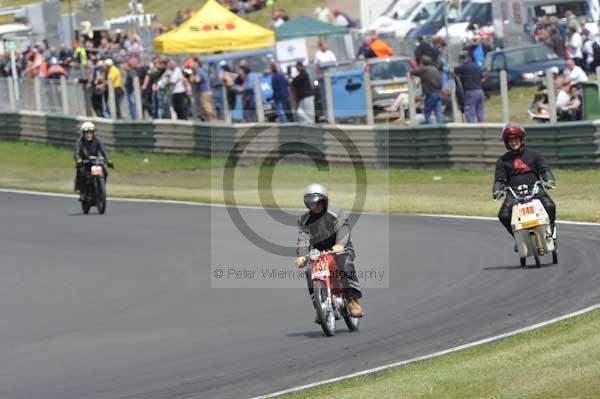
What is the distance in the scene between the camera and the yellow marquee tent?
37.2 metres

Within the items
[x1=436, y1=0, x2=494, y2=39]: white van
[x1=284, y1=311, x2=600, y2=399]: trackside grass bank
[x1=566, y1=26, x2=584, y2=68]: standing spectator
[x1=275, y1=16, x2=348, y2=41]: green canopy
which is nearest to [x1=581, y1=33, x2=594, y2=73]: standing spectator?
[x1=566, y1=26, x2=584, y2=68]: standing spectator

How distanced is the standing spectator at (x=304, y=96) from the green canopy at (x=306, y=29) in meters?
7.75

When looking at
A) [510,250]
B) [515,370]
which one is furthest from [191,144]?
[515,370]

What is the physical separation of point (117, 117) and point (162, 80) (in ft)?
9.06

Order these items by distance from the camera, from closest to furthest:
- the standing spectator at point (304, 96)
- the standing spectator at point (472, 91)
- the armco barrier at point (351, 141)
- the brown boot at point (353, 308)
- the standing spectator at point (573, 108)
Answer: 1. the brown boot at point (353, 308)
2. the armco barrier at point (351, 141)
3. the standing spectator at point (573, 108)
4. the standing spectator at point (472, 91)
5. the standing spectator at point (304, 96)

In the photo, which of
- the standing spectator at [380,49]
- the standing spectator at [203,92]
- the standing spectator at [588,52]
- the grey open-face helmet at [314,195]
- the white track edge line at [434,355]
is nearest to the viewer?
the white track edge line at [434,355]

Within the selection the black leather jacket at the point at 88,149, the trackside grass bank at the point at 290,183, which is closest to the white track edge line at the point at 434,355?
the trackside grass bank at the point at 290,183

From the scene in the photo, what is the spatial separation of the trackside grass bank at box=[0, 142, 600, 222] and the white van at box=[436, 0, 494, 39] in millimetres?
9918

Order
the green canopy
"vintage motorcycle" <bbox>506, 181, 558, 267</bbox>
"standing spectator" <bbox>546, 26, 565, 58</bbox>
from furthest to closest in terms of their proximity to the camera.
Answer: the green canopy
"standing spectator" <bbox>546, 26, 565, 58</bbox>
"vintage motorcycle" <bbox>506, 181, 558, 267</bbox>

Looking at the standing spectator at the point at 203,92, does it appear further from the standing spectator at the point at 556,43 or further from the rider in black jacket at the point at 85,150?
the rider in black jacket at the point at 85,150

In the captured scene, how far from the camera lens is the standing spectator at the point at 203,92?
34.2 metres

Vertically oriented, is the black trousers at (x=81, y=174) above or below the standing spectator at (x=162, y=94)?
below

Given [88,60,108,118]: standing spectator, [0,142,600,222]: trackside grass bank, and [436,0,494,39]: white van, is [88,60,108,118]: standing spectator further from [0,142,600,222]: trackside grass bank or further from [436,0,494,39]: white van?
[436,0,494,39]: white van

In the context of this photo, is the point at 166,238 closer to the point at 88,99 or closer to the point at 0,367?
the point at 0,367
